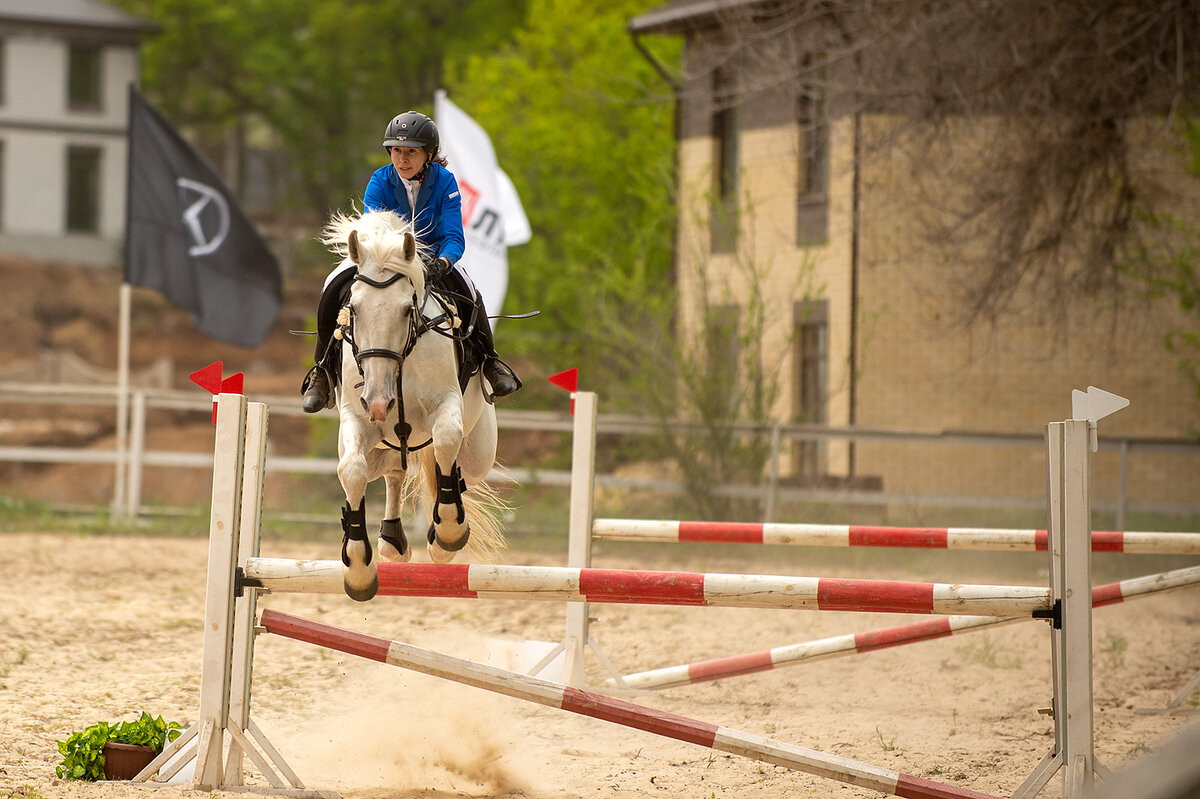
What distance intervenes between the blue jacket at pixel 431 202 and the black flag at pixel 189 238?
283 inches

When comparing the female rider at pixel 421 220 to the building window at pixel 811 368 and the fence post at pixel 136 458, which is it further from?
the building window at pixel 811 368

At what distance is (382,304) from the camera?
393 centimetres

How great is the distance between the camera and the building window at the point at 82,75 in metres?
32.1

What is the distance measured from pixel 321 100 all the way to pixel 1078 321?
26914 millimetres

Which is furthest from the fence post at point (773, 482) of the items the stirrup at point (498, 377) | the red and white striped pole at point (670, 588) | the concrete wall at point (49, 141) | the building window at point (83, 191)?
the building window at point (83, 191)

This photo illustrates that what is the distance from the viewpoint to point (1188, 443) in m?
11.2

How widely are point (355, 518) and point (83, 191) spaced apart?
3281 centimetres

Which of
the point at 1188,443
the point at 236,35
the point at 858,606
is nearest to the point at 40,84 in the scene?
the point at 236,35

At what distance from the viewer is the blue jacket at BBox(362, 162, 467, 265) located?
14.9 feet

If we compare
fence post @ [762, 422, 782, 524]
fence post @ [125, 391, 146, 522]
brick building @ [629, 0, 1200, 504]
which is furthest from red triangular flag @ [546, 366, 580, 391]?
brick building @ [629, 0, 1200, 504]

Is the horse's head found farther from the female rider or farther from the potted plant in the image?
the potted plant

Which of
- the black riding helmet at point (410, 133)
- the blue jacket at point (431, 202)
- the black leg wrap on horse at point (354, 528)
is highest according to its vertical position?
the black riding helmet at point (410, 133)

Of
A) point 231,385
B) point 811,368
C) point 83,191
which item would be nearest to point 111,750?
Result: point 231,385

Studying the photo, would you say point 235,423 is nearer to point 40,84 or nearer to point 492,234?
point 492,234
